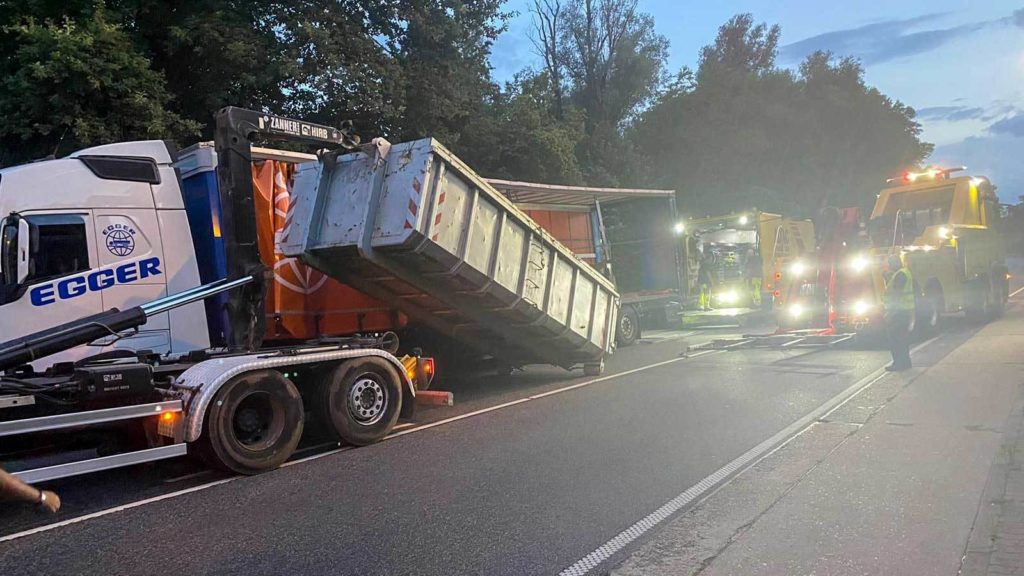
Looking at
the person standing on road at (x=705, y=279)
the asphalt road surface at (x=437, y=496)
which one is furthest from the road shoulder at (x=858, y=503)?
the person standing on road at (x=705, y=279)

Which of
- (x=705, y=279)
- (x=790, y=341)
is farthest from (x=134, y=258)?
(x=705, y=279)

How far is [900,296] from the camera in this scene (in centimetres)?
1298

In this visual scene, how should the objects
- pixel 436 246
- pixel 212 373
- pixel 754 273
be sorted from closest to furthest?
1. pixel 212 373
2. pixel 436 246
3. pixel 754 273

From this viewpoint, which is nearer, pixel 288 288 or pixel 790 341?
pixel 288 288

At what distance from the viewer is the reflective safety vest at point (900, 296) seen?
12648 mm

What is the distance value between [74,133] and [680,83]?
29702 mm

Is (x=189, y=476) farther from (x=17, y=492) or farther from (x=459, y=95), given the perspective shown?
(x=459, y=95)

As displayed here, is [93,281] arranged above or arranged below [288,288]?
above

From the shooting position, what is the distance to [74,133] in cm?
1102

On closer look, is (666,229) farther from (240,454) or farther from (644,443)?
(240,454)

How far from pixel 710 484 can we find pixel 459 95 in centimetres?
1259

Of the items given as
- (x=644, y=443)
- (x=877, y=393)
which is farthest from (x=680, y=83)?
(x=644, y=443)

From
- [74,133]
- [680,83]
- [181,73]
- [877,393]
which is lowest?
[877,393]

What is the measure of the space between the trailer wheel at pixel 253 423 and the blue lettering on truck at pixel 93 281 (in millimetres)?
A: 2108
